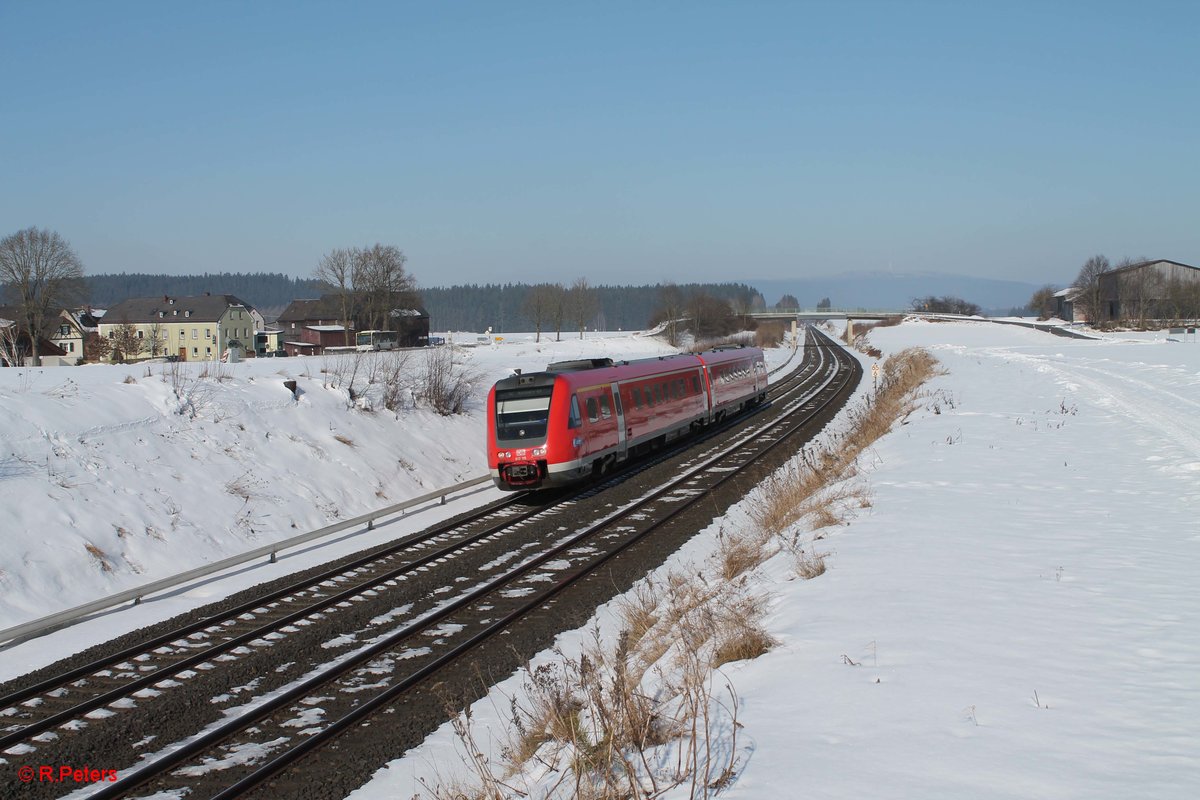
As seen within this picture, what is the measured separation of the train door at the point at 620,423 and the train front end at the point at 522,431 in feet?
8.76

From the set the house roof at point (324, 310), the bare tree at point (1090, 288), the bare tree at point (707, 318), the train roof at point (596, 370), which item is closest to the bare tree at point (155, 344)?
the house roof at point (324, 310)

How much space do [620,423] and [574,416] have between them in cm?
312

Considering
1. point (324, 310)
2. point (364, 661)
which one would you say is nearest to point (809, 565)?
point (364, 661)

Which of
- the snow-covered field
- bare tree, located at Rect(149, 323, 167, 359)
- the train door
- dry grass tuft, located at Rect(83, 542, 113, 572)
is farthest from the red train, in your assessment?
bare tree, located at Rect(149, 323, 167, 359)

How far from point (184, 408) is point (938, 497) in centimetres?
1602

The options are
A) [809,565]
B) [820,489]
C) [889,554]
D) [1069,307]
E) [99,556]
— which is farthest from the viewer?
[1069,307]

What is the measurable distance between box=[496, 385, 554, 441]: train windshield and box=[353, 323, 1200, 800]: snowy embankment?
5.42 metres

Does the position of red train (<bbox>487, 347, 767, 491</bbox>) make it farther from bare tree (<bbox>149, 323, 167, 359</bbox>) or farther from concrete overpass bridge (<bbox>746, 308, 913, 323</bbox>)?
concrete overpass bridge (<bbox>746, 308, 913, 323</bbox>)

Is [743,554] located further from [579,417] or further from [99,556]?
[99,556]

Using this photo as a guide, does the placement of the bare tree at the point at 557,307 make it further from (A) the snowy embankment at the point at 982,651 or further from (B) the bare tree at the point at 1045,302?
(A) the snowy embankment at the point at 982,651

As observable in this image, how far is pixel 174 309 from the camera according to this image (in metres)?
103

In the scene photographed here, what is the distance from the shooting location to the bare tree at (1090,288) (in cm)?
9162

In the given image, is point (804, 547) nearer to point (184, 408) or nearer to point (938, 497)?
point (938, 497)

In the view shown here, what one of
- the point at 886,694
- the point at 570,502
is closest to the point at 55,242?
the point at 570,502
